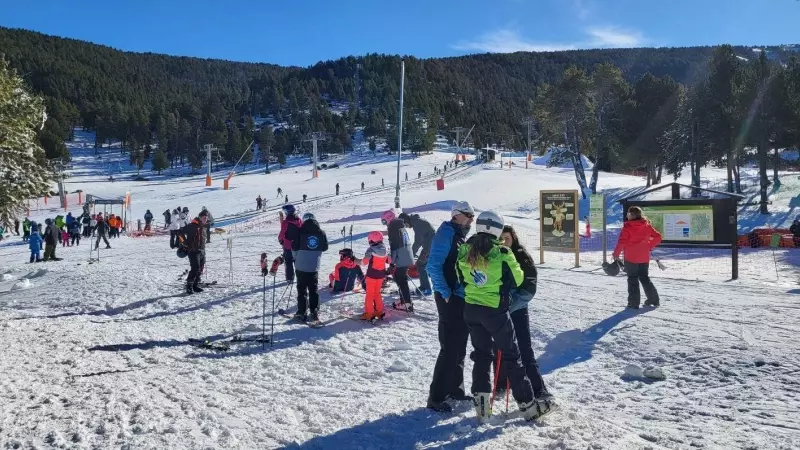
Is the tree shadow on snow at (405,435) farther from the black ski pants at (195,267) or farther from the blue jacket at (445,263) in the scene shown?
the black ski pants at (195,267)

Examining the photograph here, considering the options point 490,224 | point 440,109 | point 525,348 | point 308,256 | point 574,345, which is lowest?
point 574,345

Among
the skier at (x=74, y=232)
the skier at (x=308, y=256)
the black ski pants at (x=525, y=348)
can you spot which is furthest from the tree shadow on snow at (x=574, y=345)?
the skier at (x=74, y=232)

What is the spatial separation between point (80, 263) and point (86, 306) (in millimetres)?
7852

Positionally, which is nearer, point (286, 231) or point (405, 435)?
point (405, 435)

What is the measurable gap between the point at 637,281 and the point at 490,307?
545cm

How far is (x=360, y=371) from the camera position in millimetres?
6273

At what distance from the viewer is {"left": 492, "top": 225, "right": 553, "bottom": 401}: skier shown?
463 cm

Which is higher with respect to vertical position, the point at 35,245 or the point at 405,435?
the point at 35,245

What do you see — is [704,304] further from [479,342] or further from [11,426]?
[11,426]

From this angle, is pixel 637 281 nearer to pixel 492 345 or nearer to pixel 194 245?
pixel 492 345

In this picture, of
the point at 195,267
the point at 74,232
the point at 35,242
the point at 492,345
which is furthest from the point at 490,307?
the point at 74,232

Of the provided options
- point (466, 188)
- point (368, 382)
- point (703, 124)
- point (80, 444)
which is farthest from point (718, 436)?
point (466, 188)

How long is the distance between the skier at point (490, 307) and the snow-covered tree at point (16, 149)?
34.0ft

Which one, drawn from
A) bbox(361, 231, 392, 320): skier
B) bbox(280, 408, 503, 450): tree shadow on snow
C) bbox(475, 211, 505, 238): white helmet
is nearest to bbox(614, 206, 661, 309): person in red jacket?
bbox(361, 231, 392, 320): skier
